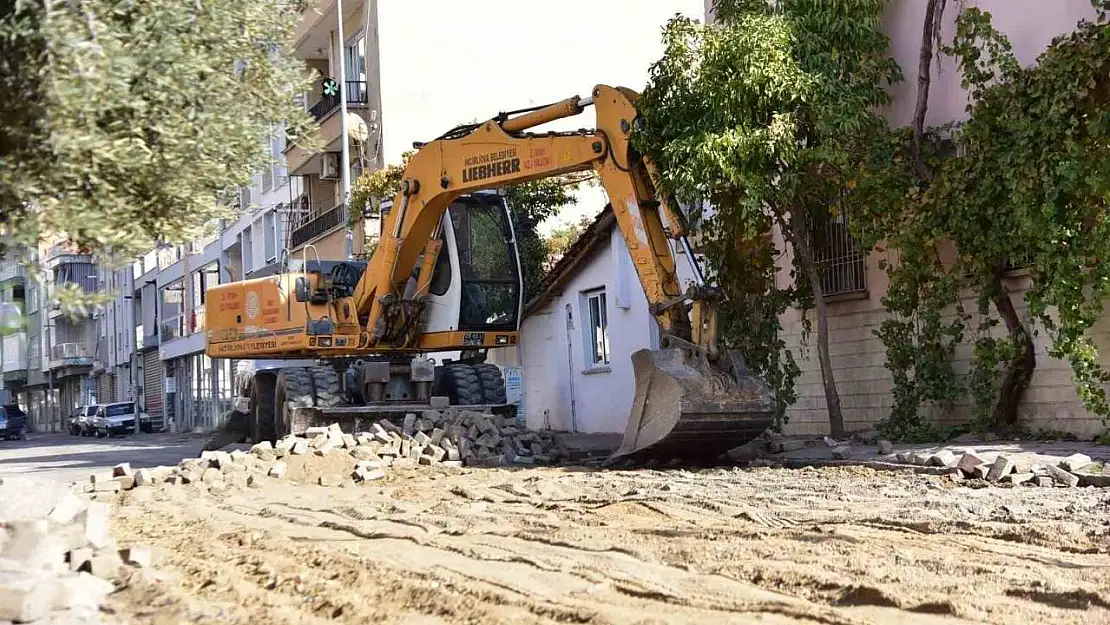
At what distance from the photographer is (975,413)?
1673 cm

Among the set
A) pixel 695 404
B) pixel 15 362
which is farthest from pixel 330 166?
pixel 15 362

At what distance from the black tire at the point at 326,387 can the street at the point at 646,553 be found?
647 cm

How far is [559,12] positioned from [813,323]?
66.3ft

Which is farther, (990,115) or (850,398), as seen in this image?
(850,398)

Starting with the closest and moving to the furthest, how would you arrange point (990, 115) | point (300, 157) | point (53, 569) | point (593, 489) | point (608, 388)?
1. point (53, 569)
2. point (593, 489)
3. point (990, 115)
4. point (608, 388)
5. point (300, 157)

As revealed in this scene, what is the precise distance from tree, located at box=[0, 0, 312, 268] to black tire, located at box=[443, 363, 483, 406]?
11.8 metres

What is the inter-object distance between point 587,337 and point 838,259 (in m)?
7.37

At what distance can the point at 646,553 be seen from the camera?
8.95 metres

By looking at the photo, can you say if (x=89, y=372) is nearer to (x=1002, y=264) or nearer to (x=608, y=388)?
(x=608, y=388)

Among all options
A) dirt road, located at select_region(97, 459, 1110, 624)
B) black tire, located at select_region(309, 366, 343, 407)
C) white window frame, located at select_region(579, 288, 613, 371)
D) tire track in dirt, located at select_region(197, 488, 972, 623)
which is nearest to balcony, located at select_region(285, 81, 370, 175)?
white window frame, located at select_region(579, 288, 613, 371)

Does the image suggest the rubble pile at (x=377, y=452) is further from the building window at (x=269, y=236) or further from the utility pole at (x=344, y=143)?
the building window at (x=269, y=236)

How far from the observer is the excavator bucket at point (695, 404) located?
14727 mm

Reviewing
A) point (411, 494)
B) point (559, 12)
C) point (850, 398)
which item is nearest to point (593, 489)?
point (411, 494)

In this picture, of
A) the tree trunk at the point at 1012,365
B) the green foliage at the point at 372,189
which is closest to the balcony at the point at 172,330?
the green foliage at the point at 372,189
